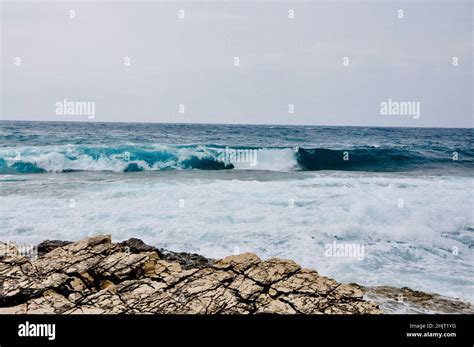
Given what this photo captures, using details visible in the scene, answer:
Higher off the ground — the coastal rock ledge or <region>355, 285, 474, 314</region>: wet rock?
the coastal rock ledge

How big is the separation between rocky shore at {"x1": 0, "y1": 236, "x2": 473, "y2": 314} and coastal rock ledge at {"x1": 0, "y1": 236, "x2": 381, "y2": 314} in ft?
0.04

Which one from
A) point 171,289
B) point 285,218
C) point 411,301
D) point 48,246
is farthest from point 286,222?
point 48,246

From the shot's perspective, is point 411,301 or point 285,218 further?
point 285,218

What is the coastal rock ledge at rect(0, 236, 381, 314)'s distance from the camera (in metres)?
4.24

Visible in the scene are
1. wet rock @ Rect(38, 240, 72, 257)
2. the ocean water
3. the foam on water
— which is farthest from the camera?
the ocean water

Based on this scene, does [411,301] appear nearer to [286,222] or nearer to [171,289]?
[171,289]

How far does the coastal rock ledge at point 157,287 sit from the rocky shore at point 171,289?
0.01m

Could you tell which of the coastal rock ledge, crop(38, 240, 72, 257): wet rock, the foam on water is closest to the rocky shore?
the coastal rock ledge

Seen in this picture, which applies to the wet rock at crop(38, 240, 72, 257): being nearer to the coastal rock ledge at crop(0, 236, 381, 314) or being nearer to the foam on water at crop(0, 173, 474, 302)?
the coastal rock ledge at crop(0, 236, 381, 314)

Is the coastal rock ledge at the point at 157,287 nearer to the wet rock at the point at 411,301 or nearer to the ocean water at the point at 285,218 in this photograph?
the wet rock at the point at 411,301

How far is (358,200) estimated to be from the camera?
35.1 feet

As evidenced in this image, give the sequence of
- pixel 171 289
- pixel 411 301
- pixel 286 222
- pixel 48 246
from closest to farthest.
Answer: pixel 171 289 < pixel 411 301 < pixel 48 246 < pixel 286 222

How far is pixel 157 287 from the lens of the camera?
4621 millimetres

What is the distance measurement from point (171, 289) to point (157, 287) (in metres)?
0.19
